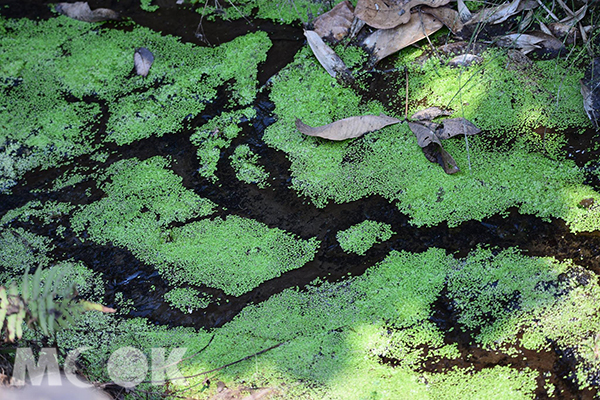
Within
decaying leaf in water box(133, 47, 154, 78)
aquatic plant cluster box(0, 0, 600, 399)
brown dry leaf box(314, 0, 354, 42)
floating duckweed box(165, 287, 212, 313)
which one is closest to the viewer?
aquatic plant cluster box(0, 0, 600, 399)

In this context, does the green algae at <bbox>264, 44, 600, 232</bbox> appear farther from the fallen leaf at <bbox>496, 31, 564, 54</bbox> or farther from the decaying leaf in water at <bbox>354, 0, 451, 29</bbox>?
the decaying leaf in water at <bbox>354, 0, 451, 29</bbox>

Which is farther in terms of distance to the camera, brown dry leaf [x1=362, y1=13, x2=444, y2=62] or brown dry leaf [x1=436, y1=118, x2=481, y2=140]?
brown dry leaf [x1=362, y1=13, x2=444, y2=62]

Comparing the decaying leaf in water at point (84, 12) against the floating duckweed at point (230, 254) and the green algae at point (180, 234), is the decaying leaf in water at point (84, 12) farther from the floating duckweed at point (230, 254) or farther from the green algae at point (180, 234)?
the floating duckweed at point (230, 254)

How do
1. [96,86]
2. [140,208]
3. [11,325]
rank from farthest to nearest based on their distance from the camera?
[96,86], [140,208], [11,325]

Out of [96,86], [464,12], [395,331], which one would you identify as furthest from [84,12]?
[395,331]

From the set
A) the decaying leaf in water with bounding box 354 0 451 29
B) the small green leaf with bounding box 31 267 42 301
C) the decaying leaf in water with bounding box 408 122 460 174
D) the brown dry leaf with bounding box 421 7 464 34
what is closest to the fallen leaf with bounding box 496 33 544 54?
the brown dry leaf with bounding box 421 7 464 34

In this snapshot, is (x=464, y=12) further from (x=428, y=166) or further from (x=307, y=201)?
(x=307, y=201)

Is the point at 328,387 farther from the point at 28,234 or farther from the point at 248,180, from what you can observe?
the point at 28,234
